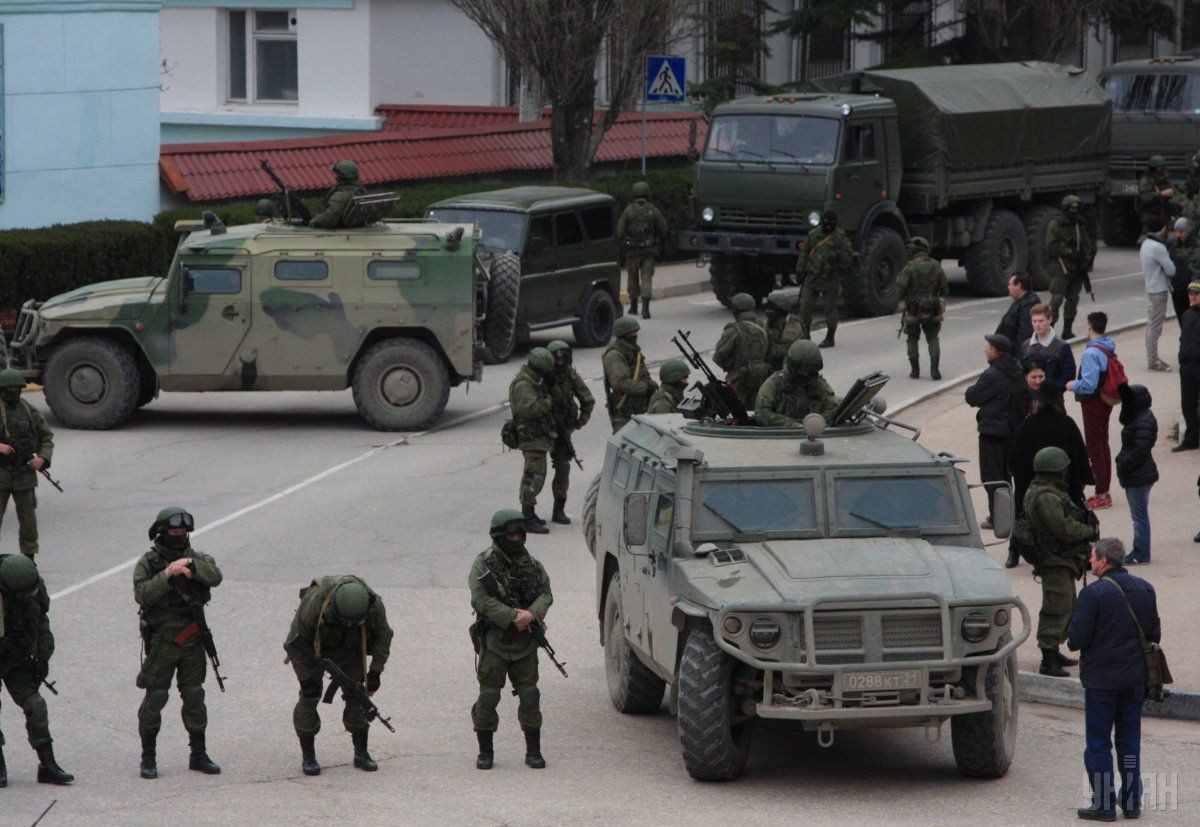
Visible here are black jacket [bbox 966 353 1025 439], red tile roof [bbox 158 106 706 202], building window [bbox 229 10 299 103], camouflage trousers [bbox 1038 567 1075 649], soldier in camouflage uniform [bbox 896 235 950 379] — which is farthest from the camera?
building window [bbox 229 10 299 103]

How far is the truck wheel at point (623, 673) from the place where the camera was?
11195mm

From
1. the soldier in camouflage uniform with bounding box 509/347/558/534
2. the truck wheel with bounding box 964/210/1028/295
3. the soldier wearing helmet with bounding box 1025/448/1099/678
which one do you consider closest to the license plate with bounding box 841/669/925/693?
the soldier wearing helmet with bounding box 1025/448/1099/678

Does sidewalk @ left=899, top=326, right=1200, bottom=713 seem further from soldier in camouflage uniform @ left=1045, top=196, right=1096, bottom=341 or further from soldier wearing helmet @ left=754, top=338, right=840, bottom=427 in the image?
soldier wearing helmet @ left=754, top=338, right=840, bottom=427

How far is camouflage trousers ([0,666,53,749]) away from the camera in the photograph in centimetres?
996

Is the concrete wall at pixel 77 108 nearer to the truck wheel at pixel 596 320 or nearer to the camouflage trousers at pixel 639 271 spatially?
the truck wheel at pixel 596 320

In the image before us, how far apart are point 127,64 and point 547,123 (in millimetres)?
9380

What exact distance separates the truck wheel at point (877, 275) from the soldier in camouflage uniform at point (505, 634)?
1614 cm

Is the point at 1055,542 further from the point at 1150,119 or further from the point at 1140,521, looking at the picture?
the point at 1150,119

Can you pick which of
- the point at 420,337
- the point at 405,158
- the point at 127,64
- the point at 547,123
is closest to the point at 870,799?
the point at 420,337

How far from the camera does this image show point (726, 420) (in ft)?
39.1

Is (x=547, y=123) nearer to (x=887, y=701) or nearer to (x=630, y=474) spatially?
(x=630, y=474)

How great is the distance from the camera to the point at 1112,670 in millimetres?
9250

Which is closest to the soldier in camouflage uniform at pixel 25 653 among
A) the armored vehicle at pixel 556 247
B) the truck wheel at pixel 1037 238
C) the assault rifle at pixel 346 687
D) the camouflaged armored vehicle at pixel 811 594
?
the assault rifle at pixel 346 687

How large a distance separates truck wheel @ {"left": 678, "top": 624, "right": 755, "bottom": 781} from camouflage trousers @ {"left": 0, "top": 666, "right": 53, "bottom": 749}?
3.33m
